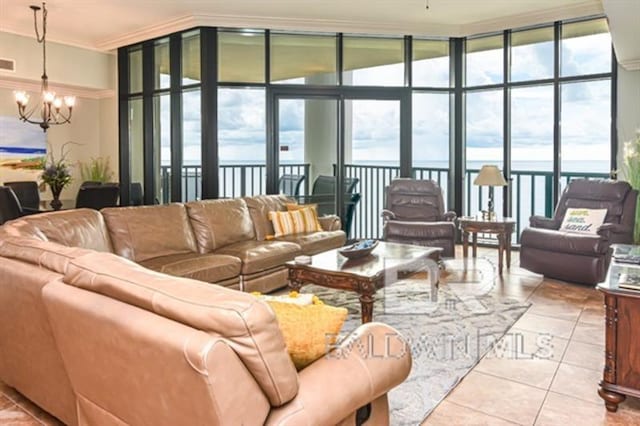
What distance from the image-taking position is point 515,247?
693 cm

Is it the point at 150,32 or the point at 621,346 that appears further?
the point at 150,32

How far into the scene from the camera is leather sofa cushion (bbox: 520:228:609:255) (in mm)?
4633

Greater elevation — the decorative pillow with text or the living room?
the living room

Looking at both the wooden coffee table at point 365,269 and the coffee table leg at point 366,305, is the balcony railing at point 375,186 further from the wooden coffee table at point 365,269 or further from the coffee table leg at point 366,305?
the coffee table leg at point 366,305

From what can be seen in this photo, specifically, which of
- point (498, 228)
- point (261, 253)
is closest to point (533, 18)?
point (498, 228)

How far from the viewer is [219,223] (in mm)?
4730

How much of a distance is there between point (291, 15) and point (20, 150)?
4479 mm

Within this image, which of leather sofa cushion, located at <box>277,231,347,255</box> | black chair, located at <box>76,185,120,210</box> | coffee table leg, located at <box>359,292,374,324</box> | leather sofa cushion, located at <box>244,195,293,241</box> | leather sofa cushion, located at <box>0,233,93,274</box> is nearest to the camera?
leather sofa cushion, located at <box>0,233,93,274</box>

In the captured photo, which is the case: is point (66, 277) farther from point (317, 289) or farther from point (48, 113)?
point (48, 113)

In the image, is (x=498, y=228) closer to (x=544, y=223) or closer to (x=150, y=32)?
(x=544, y=223)

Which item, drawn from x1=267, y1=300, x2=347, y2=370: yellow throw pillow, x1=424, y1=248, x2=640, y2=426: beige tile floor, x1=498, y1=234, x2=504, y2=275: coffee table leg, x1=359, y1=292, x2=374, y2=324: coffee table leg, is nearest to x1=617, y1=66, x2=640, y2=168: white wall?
x1=498, y1=234, x2=504, y2=275: coffee table leg

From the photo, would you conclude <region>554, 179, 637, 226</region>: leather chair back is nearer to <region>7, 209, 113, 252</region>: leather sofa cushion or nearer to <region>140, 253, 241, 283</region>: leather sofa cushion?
<region>140, 253, 241, 283</region>: leather sofa cushion

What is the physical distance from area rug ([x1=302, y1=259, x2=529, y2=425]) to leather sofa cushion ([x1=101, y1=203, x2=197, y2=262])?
4.29 ft

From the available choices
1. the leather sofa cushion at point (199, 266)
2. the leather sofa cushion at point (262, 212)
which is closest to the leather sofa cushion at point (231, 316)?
the leather sofa cushion at point (199, 266)
